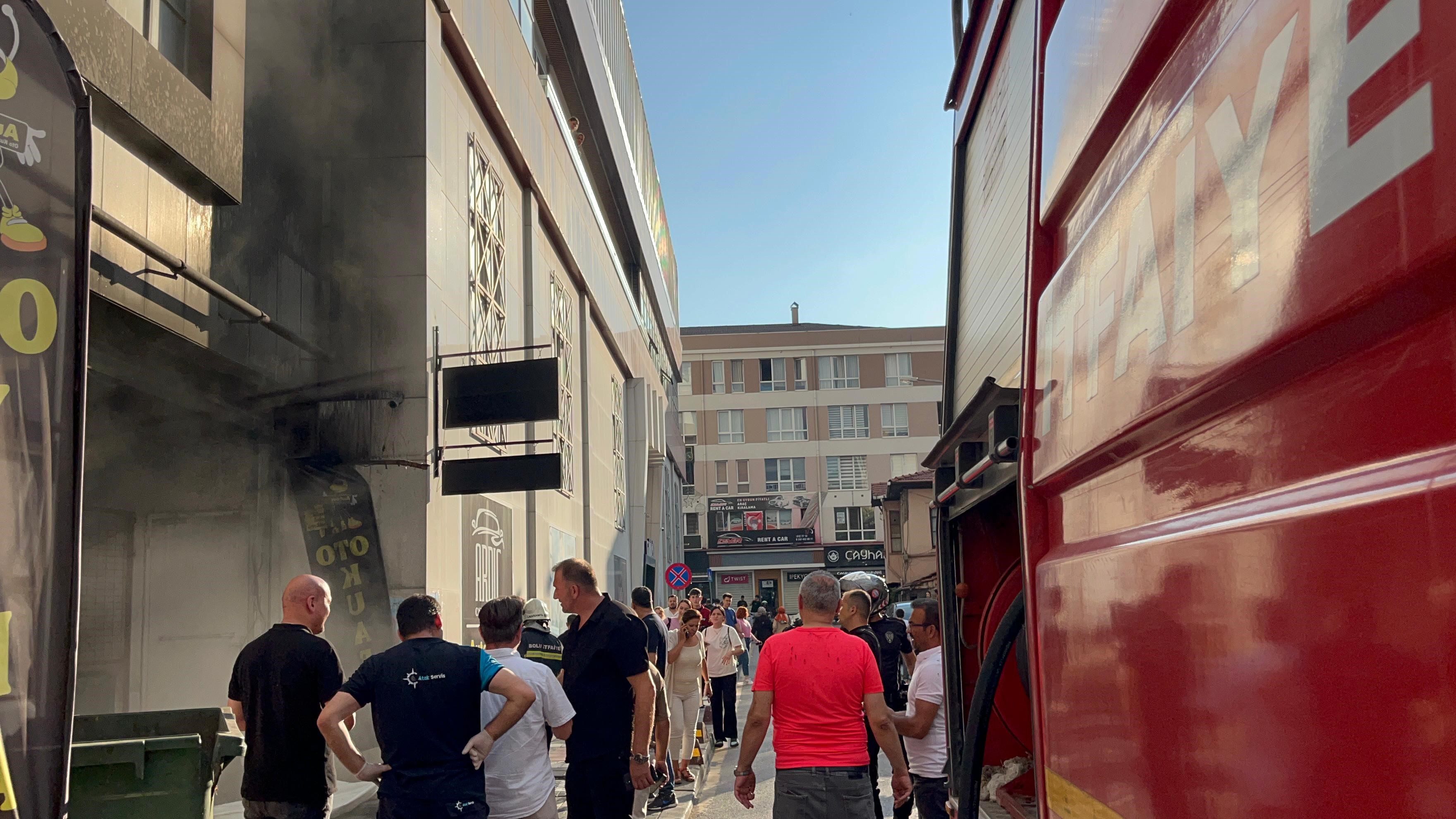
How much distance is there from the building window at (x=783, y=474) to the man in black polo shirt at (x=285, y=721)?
57811 millimetres

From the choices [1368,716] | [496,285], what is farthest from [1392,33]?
[496,285]

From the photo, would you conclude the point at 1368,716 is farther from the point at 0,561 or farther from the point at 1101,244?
the point at 0,561

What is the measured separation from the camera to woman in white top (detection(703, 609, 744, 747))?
13945 millimetres

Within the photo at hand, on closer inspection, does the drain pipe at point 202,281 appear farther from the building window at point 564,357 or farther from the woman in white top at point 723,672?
the building window at point 564,357

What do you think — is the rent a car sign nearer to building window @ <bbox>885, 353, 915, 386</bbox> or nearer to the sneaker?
the sneaker

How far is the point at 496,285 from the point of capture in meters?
15.2

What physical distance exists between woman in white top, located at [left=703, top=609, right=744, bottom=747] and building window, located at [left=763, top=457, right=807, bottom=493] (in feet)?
156

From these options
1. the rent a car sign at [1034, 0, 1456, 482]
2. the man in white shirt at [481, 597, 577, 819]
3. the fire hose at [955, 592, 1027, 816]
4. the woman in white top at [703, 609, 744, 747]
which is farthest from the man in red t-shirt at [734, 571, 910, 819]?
the woman in white top at [703, 609, 744, 747]

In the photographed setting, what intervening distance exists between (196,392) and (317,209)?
2.49 m

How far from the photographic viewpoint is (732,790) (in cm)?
1094

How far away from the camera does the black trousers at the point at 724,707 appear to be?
14508mm

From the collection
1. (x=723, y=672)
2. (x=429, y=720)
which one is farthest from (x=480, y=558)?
(x=429, y=720)

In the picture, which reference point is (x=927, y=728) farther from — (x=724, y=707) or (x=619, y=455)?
(x=619, y=455)

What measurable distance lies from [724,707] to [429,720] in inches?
418
